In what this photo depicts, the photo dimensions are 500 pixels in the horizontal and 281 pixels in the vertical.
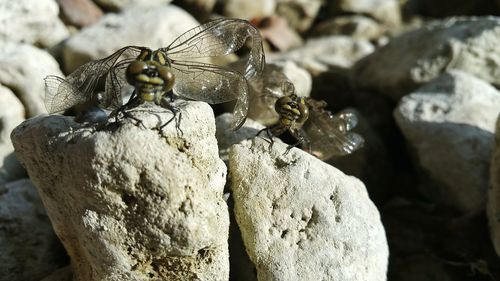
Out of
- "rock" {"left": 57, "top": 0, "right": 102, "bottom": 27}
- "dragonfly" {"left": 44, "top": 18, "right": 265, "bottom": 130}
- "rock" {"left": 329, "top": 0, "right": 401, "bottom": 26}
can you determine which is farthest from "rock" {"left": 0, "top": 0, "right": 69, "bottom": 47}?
"rock" {"left": 329, "top": 0, "right": 401, "bottom": 26}

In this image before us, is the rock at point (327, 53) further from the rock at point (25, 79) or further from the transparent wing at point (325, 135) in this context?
the rock at point (25, 79)

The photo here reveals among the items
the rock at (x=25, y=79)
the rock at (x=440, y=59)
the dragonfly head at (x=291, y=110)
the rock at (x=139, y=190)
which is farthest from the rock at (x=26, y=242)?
the rock at (x=440, y=59)

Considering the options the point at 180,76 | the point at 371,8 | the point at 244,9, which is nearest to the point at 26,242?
the point at 180,76

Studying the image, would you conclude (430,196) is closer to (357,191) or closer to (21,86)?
(357,191)

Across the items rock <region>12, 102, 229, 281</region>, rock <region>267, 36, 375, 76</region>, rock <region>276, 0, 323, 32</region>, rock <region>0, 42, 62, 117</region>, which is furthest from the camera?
rock <region>276, 0, 323, 32</region>

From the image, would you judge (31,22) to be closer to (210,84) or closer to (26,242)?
(26,242)

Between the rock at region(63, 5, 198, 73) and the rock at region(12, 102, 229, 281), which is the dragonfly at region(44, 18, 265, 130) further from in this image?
the rock at region(63, 5, 198, 73)

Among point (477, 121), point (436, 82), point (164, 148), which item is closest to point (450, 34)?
point (436, 82)
